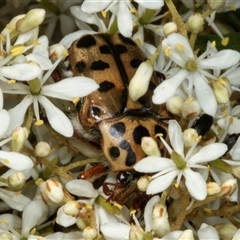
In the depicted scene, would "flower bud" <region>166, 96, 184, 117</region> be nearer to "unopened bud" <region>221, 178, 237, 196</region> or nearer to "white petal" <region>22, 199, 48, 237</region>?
"unopened bud" <region>221, 178, 237, 196</region>

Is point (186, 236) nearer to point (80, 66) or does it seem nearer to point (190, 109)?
point (190, 109)

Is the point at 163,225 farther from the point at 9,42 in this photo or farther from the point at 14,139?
the point at 9,42

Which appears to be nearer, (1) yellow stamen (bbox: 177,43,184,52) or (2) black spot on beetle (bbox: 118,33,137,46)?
(1) yellow stamen (bbox: 177,43,184,52)

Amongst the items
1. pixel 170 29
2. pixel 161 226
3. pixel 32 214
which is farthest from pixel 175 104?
pixel 32 214

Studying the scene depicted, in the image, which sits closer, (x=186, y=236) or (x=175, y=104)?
(x=186, y=236)

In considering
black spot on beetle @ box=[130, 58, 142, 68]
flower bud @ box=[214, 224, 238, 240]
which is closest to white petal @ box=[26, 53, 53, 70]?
black spot on beetle @ box=[130, 58, 142, 68]
